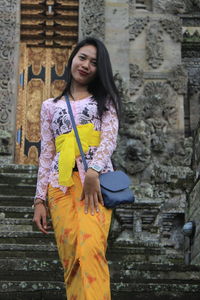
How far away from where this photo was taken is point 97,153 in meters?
3.03

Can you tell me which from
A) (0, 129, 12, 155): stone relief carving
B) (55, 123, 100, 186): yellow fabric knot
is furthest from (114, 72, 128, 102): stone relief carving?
(55, 123, 100, 186): yellow fabric knot

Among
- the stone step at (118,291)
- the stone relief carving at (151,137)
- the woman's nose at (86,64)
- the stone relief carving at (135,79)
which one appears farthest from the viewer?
the stone relief carving at (135,79)

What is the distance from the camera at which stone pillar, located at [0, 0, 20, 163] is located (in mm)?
10141

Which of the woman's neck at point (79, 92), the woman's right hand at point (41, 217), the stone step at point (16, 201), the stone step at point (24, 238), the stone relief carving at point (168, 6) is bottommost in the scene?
the stone step at point (24, 238)

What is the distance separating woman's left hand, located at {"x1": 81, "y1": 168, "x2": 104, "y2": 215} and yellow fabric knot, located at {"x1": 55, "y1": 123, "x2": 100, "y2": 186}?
0.40 feet

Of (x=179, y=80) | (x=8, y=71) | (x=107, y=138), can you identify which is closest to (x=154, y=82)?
(x=179, y=80)

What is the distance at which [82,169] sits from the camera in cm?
304

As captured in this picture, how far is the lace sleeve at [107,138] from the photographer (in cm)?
301

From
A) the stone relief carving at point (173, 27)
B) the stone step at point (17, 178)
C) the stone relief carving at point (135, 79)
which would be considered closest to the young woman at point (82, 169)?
the stone step at point (17, 178)

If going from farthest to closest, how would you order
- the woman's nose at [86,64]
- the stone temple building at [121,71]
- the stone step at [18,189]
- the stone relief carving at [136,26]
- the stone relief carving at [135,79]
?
the stone relief carving at [136,26]
the stone relief carving at [135,79]
the stone temple building at [121,71]
the stone step at [18,189]
the woman's nose at [86,64]

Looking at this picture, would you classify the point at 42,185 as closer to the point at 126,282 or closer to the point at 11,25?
the point at 126,282

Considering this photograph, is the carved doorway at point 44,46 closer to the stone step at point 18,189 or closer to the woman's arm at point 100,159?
the stone step at point 18,189

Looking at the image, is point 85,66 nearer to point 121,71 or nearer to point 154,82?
point 121,71

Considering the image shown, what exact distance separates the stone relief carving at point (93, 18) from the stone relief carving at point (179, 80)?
165cm
